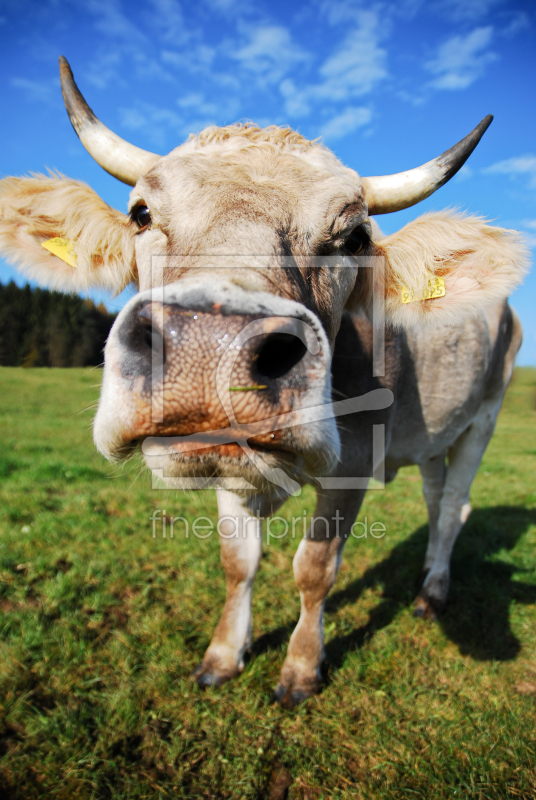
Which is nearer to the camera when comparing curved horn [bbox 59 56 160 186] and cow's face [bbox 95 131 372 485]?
cow's face [bbox 95 131 372 485]

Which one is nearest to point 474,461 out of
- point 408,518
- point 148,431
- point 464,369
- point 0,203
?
point 464,369

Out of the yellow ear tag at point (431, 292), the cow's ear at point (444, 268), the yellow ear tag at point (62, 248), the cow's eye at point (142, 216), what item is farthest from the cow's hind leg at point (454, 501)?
the yellow ear tag at point (62, 248)

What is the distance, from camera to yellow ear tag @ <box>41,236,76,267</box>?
2789 mm

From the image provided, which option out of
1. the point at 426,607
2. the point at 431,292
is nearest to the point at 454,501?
the point at 426,607

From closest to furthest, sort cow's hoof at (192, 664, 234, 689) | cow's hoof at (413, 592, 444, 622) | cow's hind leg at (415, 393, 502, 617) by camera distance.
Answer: cow's hoof at (192, 664, 234, 689) → cow's hoof at (413, 592, 444, 622) → cow's hind leg at (415, 393, 502, 617)

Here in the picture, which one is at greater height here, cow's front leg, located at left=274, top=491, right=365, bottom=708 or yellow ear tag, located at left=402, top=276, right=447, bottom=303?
yellow ear tag, located at left=402, top=276, right=447, bottom=303

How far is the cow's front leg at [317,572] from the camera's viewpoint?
2650 mm

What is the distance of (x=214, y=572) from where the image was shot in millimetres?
3721

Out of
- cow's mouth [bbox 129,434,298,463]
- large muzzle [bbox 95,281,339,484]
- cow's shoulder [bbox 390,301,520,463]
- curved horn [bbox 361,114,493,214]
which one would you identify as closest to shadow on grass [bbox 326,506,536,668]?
cow's shoulder [bbox 390,301,520,463]

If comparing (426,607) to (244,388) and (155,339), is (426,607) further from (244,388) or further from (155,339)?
(155,339)

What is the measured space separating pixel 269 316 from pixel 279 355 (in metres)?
0.16

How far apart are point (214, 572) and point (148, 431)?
256 centimetres

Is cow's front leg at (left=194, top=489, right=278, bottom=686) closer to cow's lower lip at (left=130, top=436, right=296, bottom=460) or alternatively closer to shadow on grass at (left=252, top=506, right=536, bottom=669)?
shadow on grass at (left=252, top=506, right=536, bottom=669)

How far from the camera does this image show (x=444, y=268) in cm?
269
